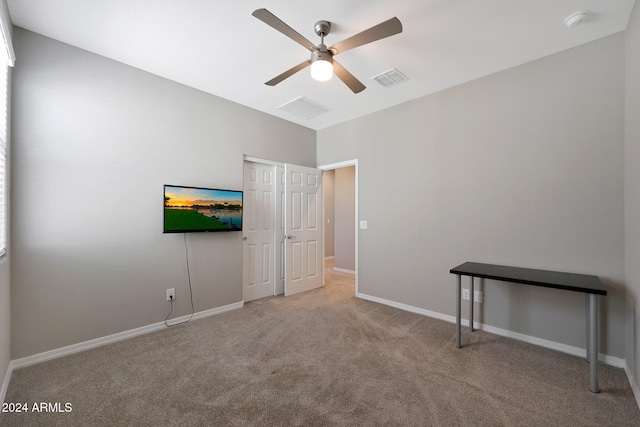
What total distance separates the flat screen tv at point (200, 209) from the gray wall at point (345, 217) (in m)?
3.05

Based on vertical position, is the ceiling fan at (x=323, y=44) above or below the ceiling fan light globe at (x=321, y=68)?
above

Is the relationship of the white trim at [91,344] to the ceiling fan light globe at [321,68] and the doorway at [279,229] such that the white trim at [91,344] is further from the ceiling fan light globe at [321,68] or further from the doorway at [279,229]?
the ceiling fan light globe at [321,68]

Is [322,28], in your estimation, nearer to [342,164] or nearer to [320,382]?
[342,164]

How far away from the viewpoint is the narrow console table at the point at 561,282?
1895 mm

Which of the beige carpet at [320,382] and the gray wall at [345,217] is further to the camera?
the gray wall at [345,217]

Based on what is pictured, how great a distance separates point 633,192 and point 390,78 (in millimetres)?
2215

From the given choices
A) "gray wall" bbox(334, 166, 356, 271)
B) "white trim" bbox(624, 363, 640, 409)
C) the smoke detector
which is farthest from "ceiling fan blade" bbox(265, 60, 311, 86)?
"gray wall" bbox(334, 166, 356, 271)

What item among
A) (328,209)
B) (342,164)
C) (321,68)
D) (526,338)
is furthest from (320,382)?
(328,209)

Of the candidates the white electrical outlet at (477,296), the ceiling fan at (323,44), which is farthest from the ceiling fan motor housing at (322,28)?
the white electrical outlet at (477,296)

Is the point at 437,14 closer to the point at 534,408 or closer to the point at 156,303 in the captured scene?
the point at 534,408

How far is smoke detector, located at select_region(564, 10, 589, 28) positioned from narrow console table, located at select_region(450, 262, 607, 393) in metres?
1.98

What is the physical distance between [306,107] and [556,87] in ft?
8.75

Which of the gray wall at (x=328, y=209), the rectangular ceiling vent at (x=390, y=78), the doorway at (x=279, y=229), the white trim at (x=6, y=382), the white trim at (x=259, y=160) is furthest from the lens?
the gray wall at (x=328, y=209)

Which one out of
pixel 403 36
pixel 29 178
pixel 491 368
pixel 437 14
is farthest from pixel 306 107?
pixel 491 368
